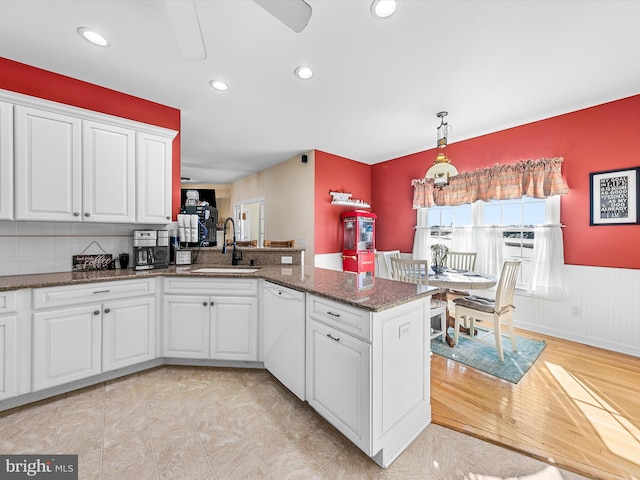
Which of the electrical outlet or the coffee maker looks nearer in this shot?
the electrical outlet

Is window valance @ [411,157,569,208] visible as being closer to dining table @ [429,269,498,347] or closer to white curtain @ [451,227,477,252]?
white curtain @ [451,227,477,252]

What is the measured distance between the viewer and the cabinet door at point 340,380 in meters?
1.34

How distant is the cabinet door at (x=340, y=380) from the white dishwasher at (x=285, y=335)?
0.31 feet

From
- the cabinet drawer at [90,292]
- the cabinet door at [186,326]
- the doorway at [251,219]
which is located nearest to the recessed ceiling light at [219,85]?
the cabinet drawer at [90,292]

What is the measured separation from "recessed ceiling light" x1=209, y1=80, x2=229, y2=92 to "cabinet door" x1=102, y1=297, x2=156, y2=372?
212 centimetres

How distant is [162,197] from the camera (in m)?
2.64

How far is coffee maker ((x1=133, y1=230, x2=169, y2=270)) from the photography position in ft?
8.04

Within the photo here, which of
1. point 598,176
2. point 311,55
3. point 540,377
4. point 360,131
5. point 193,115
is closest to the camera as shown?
point 311,55

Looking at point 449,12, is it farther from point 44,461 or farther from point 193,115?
point 44,461

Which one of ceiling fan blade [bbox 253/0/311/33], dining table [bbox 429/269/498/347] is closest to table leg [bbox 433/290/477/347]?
dining table [bbox 429/269/498/347]

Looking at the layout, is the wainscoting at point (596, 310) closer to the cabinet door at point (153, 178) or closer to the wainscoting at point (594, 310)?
the wainscoting at point (594, 310)

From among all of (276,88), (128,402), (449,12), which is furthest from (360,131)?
(128,402)

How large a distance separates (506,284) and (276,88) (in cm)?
304

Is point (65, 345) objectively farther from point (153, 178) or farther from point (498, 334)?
A: point (498, 334)
